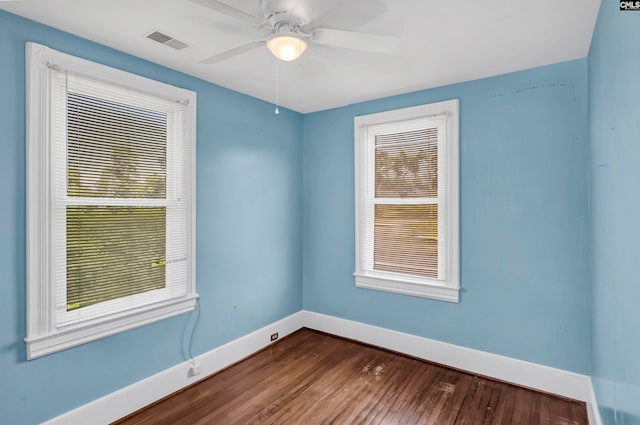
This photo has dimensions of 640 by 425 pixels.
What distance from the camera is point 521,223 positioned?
269 cm

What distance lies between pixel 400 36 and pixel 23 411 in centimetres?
319

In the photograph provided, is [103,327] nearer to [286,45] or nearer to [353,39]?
[286,45]

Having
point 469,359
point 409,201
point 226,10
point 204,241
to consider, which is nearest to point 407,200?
point 409,201

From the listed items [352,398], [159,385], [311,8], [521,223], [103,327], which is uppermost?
[311,8]

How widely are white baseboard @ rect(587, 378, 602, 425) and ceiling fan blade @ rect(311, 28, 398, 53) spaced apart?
98.7 inches

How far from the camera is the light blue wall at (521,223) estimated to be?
248 centimetres

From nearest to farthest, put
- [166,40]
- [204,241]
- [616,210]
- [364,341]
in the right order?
[616,210], [166,40], [204,241], [364,341]

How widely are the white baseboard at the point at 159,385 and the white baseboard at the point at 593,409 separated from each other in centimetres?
267

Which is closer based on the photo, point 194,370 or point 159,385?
point 159,385

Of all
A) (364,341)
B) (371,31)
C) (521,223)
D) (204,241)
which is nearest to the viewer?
(371,31)

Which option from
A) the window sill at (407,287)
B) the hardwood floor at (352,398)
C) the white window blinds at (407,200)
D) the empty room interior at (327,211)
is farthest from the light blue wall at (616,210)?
the white window blinds at (407,200)

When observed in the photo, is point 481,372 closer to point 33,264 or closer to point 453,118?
point 453,118

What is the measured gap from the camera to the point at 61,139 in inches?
80.6

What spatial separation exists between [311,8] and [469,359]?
2973mm
